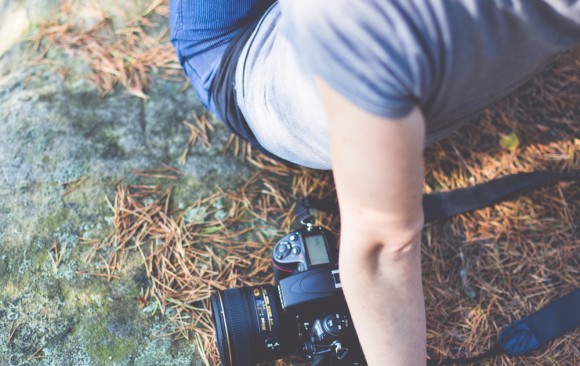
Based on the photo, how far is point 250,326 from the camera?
130cm

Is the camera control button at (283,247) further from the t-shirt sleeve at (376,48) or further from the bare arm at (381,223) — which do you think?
the t-shirt sleeve at (376,48)

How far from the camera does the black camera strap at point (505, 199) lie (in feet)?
4.67

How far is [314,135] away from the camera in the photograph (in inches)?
43.5

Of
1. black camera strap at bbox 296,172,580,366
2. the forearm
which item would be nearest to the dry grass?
black camera strap at bbox 296,172,580,366

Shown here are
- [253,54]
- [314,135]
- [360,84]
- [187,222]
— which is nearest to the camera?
[360,84]

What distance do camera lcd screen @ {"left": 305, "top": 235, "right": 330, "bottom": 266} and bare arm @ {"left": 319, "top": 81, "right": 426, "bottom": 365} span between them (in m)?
0.32

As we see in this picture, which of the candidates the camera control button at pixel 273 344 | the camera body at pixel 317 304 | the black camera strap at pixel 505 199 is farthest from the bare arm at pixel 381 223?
the black camera strap at pixel 505 199

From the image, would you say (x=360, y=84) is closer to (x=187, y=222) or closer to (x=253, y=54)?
(x=253, y=54)

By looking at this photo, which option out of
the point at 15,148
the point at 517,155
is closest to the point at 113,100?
the point at 15,148

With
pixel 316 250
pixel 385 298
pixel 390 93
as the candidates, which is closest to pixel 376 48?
pixel 390 93

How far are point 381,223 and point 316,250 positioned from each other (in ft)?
1.73

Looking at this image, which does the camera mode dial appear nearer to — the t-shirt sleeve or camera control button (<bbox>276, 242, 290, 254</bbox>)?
camera control button (<bbox>276, 242, 290, 254</bbox>)

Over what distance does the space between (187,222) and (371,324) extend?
770mm

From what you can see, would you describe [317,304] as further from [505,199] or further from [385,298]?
[505,199]
